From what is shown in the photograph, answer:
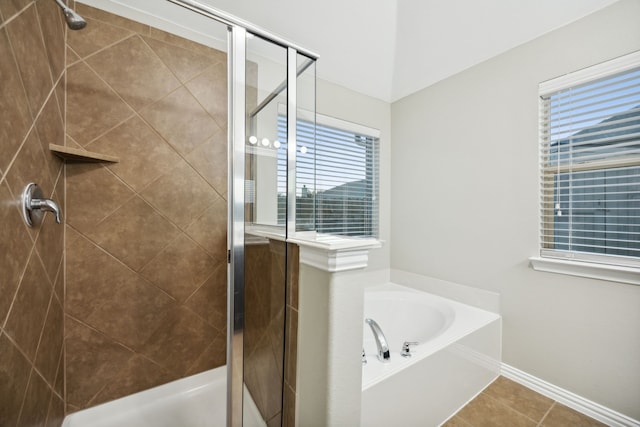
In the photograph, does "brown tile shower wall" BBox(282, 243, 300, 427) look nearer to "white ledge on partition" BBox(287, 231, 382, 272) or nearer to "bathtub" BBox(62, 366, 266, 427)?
"white ledge on partition" BBox(287, 231, 382, 272)

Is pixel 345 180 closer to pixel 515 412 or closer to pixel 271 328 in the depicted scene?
pixel 271 328

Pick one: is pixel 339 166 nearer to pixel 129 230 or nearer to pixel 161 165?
pixel 161 165

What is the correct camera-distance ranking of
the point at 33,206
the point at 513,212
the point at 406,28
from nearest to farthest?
the point at 33,206
the point at 513,212
the point at 406,28

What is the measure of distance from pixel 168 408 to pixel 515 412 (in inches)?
79.5

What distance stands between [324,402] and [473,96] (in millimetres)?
2260

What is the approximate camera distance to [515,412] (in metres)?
1.48

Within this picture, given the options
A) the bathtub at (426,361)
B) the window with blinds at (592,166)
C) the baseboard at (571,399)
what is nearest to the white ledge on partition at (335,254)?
the bathtub at (426,361)

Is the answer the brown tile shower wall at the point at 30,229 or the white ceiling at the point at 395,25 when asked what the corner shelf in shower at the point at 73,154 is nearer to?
the brown tile shower wall at the point at 30,229

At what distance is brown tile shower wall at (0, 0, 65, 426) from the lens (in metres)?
0.74

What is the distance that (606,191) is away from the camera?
147 cm

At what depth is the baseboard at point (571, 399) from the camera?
1363 mm

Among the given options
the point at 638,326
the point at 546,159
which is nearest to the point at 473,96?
the point at 546,159

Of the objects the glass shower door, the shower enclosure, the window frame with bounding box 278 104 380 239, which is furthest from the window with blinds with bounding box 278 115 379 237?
the glass shower door

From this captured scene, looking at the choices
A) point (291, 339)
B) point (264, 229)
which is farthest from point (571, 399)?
point (264, 229)
